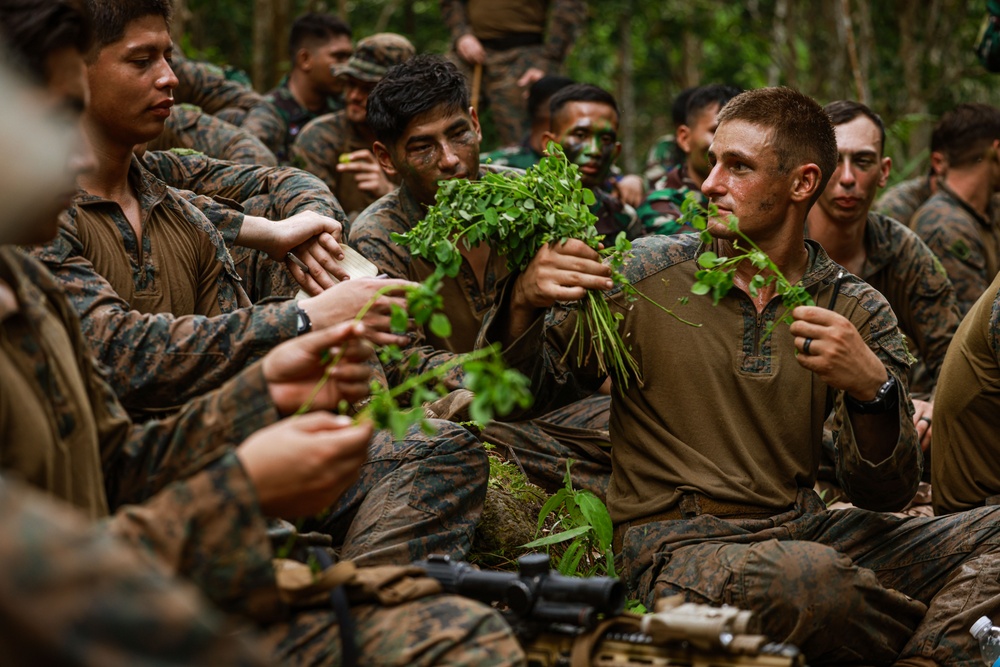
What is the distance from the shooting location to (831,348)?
4.29 m

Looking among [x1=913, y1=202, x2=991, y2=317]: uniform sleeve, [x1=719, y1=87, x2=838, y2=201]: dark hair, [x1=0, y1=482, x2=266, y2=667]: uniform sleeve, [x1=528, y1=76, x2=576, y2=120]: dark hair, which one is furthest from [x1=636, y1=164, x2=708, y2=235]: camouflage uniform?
[x1=0, y1=482, x2=266, y2=667]: uniform sleeve

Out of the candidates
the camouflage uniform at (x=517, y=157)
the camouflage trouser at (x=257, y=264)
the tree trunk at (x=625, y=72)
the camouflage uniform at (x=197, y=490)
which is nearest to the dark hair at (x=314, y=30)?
the camouflage uniform at (x=517, y=157)

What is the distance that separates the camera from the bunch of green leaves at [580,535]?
4.91 meters

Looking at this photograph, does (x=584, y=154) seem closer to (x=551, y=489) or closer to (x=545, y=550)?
(x=551, y=489)

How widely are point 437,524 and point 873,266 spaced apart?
3988 mm

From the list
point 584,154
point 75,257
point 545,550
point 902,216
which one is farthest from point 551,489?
point 902,216

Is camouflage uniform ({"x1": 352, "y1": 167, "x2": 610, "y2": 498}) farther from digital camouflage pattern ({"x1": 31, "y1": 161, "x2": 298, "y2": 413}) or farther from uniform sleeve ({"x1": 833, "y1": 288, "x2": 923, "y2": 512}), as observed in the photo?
digital camouflage pattern ({"x1": 31, "y1": 161, "x2": 298, "y2": 413})

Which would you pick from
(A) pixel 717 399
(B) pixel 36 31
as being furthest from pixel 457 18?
(B) pixel 36 31

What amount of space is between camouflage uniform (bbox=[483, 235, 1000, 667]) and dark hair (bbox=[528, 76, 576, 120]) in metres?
5.43

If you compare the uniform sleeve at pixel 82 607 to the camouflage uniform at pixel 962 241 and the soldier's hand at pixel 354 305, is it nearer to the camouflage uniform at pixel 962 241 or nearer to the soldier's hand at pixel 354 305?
the soldier's hand at pixel 354 305

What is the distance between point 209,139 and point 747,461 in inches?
188

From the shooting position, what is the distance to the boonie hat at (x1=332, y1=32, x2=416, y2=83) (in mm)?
9031

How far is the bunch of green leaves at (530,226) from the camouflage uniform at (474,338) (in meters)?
1.41

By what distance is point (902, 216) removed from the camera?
32.2 feet
